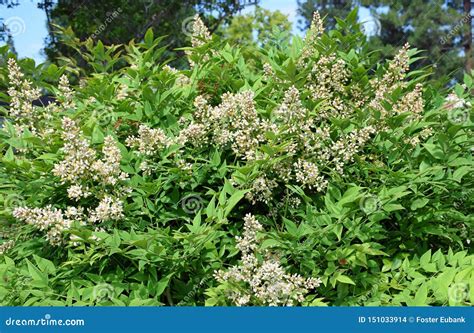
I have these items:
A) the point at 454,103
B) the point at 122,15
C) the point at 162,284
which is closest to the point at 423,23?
the point at 122,15

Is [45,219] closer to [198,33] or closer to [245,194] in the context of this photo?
[245,194]

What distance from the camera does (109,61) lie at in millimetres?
4133

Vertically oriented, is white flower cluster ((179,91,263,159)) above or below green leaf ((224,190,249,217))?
above

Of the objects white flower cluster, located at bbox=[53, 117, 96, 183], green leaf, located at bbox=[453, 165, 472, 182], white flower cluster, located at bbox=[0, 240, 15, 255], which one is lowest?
white flower cluster, located at bbox=[0, 240, 15, 255]

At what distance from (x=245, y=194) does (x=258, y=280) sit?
1.68 ft

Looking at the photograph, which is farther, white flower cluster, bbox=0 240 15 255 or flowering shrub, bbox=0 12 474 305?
white flower cluster, bbox=0 240 15 255

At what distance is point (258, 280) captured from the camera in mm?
2717

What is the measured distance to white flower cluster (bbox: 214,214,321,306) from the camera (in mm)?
2695

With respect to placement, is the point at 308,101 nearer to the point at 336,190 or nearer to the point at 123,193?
the point at 336,190

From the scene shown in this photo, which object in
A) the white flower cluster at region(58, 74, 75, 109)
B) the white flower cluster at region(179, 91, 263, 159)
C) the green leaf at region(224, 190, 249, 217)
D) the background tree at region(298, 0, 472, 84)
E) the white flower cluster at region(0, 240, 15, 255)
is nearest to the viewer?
the green leaf at region(224, 190, 249, 217)

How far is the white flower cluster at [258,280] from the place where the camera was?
2.70 meters

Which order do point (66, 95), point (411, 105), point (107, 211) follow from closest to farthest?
point (107, 211)
point (411, 105)
point (66, 95)

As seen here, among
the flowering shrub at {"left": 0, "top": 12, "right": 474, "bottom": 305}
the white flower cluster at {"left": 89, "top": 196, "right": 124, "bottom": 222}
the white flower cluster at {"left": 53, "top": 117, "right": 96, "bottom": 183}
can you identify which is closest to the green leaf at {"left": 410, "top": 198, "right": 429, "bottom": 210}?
the flowering shrub at {"left": 0, "top": 12, "right": 474, "bottom": 305}

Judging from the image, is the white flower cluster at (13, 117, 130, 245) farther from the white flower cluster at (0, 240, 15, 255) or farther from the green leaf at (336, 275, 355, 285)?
the green leaf at (336, 275, 355, 285)
